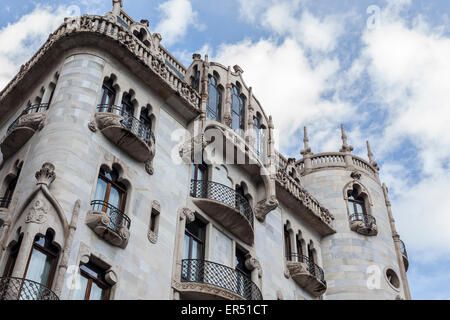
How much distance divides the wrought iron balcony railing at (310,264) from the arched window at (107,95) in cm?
1118

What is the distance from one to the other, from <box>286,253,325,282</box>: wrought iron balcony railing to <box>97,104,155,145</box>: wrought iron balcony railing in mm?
9438

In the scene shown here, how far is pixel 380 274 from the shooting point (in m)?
31.0

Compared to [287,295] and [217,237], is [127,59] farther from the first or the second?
[287,295]

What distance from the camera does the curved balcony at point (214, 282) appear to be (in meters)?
21.6

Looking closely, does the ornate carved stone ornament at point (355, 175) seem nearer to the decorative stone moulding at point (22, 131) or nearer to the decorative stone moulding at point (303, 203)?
the decorative stone moulding at point (303, 203)

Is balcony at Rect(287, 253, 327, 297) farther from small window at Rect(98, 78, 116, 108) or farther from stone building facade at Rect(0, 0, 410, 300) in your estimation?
small window at Rect(98, 78, 116, 108)

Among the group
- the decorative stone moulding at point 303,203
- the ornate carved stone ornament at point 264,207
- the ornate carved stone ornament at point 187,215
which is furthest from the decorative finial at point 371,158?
the ornate carved stone ornament at point 187,215

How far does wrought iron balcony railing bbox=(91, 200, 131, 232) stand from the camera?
20.2m

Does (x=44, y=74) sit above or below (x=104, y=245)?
above

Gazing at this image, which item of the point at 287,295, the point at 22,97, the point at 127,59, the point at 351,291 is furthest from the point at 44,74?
the point at 351,291

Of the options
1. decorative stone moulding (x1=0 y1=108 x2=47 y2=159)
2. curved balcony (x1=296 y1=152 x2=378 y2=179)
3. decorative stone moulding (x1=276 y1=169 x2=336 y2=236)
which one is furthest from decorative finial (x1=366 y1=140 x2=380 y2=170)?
decorative stone moulding (x1=0 y1=108 x2=47 y2=159)

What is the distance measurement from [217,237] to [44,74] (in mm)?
9811

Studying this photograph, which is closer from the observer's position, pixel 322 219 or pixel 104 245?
pixel 104 245

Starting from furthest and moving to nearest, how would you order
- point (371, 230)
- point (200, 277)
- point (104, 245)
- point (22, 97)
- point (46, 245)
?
point (371, 230) < point (22, 97) < point (200, 277) < point (104, 245) < point (46, 245)
